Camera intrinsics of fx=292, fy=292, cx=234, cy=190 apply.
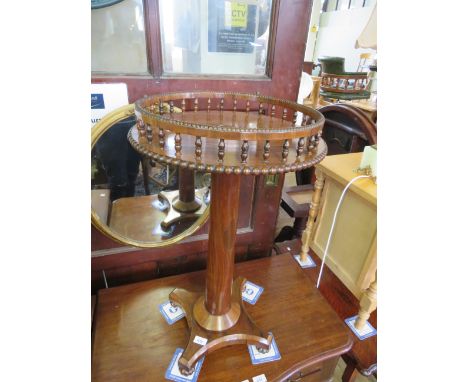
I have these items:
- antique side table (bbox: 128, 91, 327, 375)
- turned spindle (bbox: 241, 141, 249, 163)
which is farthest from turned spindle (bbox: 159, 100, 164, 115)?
turned spindle (bbox: 241, 141, 249, 163)

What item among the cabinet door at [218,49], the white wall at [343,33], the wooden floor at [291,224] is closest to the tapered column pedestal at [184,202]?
the cabinet door at [218,49]

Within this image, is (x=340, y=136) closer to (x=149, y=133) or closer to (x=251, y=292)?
(x=251, y=292)

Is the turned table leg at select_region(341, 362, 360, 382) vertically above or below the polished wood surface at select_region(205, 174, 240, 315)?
below

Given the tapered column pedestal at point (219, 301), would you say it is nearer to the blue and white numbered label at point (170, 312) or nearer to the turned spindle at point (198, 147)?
the blue and white numbered label at point (170, 312)

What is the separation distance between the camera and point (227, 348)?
0.76m

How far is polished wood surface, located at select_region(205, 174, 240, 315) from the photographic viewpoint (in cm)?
61

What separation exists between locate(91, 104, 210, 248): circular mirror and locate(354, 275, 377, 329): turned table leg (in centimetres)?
53

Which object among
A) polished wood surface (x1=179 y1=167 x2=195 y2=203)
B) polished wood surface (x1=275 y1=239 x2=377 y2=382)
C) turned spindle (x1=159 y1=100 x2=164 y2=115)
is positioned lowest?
polished wood surface (x1=275 y1=239 x2=377 y2=382)

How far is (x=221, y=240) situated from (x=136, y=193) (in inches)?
15.4

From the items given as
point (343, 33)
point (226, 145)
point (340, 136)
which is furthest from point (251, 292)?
point (343, 33)

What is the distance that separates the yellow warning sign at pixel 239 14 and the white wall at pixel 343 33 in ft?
16.5

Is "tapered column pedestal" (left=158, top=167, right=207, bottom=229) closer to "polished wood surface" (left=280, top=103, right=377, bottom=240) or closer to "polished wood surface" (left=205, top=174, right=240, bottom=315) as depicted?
"polished wood surface" (left=205, top=174, right=240, bottom=315)

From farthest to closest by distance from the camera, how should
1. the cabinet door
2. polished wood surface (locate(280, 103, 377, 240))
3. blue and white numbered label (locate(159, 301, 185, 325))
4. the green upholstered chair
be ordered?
the green upholstered chair → polished wood surface (locate(280, 103, 377, 240)) → blue and white numbered label (locate(159, 301, 185, 325)) → the cabinet door

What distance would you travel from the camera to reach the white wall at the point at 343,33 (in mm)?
5312
